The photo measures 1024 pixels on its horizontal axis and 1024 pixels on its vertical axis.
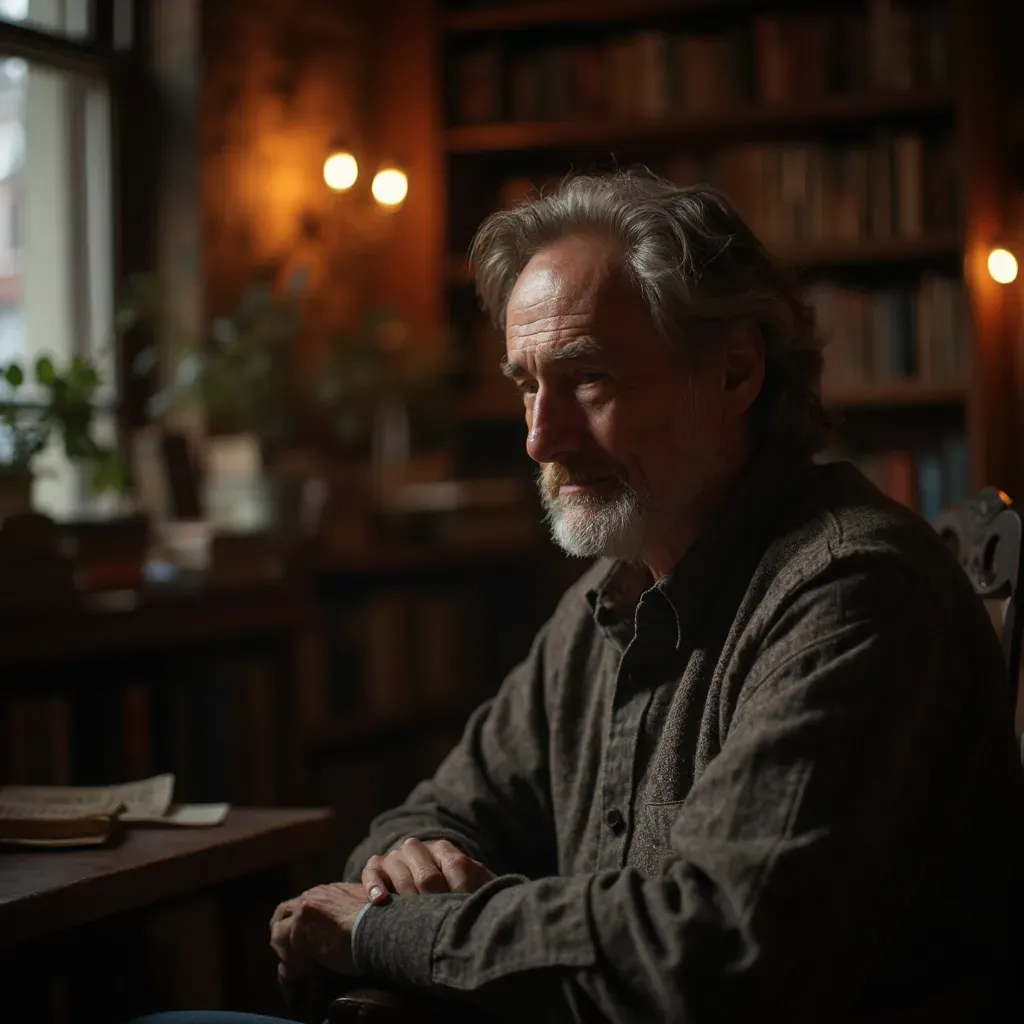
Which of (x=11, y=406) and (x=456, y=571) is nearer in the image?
(x=11, y=406)

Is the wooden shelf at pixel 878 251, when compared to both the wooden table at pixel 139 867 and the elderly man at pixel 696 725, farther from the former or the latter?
the wooden table at pixel 139 867

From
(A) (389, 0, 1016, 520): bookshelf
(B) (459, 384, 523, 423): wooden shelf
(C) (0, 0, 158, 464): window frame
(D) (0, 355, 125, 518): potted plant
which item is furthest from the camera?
(B) (459, 384, 523, 423): wooden shelf

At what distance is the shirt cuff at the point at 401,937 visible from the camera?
1.29 metres

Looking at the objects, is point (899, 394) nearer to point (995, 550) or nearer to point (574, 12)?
point (574, 12)

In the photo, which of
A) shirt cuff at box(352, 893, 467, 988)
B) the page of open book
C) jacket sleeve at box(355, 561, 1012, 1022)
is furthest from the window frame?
jacket sleeve at box(355, 561, 1012, 1022)

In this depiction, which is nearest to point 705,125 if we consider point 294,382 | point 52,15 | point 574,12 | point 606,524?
point 574,12

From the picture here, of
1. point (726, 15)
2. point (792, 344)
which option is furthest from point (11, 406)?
point (726, 15)

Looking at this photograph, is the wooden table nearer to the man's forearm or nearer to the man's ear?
the man's forearm

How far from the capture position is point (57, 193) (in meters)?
3.21

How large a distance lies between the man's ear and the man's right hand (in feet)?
1.89

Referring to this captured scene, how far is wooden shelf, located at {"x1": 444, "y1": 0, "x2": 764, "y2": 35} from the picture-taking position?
374 centimetres

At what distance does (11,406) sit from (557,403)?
1.15 m

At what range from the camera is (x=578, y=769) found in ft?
5.43

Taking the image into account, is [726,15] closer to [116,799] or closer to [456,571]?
[456,571]
